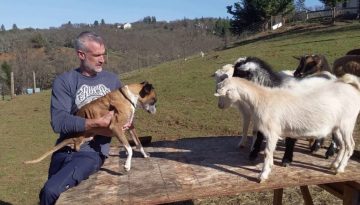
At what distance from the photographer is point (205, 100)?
17.5 meters

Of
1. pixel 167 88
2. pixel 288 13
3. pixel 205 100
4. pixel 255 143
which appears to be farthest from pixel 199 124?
pixel 288 13

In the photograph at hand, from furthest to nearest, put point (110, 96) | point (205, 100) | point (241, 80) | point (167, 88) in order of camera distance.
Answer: point (167, 88) → point (205, 100) → point (110, 96) → point (241, 80)

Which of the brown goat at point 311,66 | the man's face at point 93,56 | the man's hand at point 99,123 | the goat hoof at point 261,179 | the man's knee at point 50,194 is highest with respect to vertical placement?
A: the man's face at point 93,56

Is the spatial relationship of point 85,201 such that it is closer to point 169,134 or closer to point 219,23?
point 169,134

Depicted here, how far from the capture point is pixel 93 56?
15.8 feet

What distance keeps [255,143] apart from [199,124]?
9236 mm

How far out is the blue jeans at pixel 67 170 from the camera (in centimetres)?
421

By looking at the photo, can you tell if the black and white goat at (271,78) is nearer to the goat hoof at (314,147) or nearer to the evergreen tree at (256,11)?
the goat hoof at (314,147)

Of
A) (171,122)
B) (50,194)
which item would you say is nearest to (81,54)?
(50,194)

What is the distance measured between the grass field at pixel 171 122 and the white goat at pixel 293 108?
318 centimetres

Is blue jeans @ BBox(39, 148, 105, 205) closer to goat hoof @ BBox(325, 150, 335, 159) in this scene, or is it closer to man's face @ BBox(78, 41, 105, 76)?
man's face @ BBox(78, 41, 105, 76)

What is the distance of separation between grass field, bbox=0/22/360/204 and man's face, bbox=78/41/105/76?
3358 millimetres

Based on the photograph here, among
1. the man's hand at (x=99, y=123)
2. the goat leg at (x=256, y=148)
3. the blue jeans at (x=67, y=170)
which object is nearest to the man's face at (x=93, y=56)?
the man's hand at (x=99, y=123)

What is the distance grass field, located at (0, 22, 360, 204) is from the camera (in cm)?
839
